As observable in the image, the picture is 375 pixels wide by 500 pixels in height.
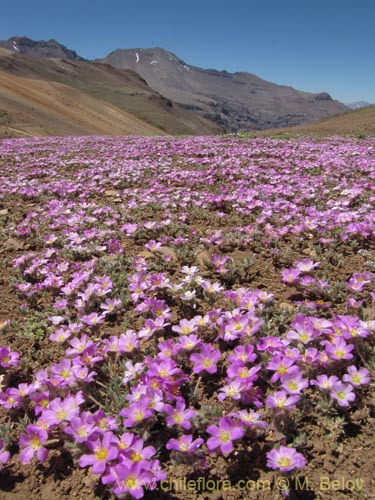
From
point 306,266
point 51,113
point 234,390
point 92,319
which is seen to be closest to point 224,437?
point 234,390

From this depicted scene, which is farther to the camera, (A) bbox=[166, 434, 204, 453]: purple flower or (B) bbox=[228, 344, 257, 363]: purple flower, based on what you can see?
(B) bbox=[228, 344, 257, 363]: purple flower

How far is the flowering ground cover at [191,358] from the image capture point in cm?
243

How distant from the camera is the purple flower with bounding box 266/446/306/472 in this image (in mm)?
2249

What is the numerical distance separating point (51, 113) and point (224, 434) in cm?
7445

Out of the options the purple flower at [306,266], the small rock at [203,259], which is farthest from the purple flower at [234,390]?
the small rock at [203,259]

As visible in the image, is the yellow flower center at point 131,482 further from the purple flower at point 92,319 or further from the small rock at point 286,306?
the small rock at point 286,306

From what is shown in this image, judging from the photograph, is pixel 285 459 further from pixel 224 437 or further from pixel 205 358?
pixel 205 358

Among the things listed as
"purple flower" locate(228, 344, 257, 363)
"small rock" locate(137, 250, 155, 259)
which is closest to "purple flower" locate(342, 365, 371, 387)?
"purple flower" locate(228, 344, 257, 363)

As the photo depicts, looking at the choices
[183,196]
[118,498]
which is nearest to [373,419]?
[118,498]

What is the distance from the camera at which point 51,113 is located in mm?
68000

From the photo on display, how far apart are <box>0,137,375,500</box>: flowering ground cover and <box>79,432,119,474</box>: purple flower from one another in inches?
0.5

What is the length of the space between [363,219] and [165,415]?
5.23m

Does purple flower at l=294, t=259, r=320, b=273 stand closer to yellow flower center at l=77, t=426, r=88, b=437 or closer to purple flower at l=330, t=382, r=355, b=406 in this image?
purple flower at l=330, t=382, r=355, b=406

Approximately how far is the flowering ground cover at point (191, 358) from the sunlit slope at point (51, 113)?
38022 millimetres
